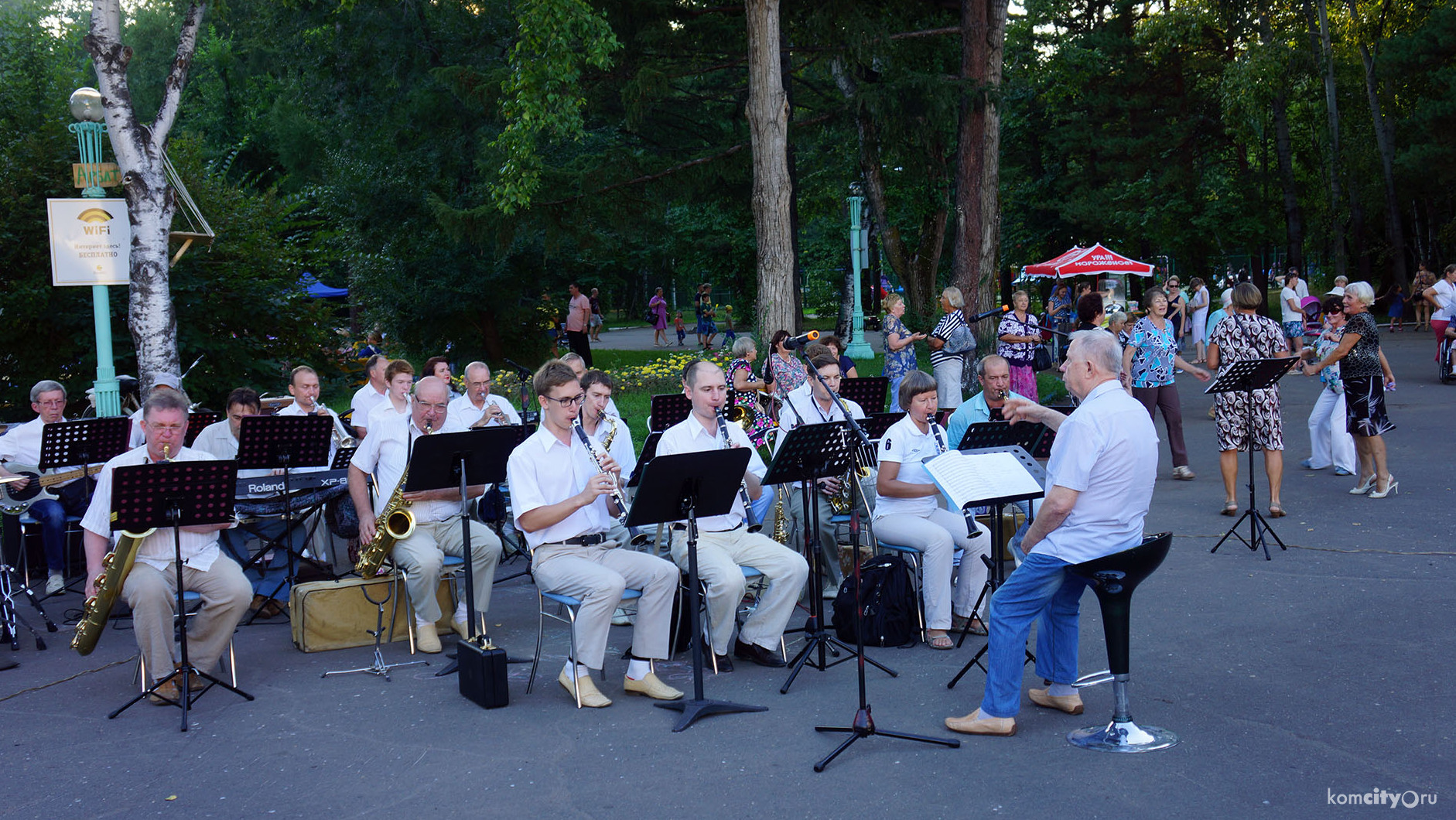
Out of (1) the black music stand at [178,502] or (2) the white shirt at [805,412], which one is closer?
(1) the black music stand at [178,502]

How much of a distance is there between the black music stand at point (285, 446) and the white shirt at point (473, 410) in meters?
1.42

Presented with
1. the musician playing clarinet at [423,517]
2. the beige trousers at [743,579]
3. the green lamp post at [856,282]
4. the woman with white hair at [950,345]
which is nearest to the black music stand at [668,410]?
the musician playing clarinet at [423,517]

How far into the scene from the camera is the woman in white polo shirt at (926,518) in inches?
268

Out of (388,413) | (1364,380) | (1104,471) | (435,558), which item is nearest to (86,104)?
(388,413)

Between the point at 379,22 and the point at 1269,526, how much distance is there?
1822 centimetres

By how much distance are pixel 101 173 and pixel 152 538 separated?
22.5ft

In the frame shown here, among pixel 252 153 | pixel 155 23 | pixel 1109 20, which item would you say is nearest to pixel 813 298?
pixel 1109 20

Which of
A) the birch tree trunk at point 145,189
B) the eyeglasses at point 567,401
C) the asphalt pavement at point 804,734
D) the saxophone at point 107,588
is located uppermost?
the birch tree trunk at point 145,189

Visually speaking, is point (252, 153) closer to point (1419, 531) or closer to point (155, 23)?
point (155, 23)

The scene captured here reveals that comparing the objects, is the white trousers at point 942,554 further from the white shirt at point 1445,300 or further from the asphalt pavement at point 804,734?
the white shirt at point 1445,300

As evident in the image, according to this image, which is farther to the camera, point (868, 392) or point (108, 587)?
point (868, 392)

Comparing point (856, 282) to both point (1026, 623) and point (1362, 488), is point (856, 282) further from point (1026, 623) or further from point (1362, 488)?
point (1026, 623)

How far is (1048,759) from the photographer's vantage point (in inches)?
195

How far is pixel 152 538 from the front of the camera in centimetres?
625
